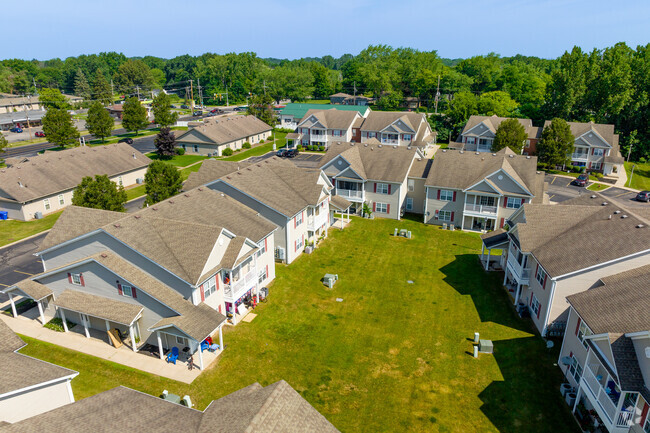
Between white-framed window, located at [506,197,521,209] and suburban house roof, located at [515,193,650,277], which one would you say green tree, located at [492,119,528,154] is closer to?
white-framed window, located at [506,197,521,209]

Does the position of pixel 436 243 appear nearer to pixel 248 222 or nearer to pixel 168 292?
pixel 248 222

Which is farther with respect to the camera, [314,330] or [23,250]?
[23,250]

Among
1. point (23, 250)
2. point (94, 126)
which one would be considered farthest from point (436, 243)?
point (94, 126)

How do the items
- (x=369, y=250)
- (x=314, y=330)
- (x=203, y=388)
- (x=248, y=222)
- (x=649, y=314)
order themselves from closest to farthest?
(x=649, y=314) → (x=203, y=388) → (x=314, y=330) → (x=248, y=222) → (x=369, y=250)

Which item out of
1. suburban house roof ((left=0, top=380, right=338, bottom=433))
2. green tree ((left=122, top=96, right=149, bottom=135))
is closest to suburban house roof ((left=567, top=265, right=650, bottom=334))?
suburban house roof ((left=0, top=380, right=338, bottom=433))

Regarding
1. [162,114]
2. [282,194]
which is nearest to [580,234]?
[282,194]

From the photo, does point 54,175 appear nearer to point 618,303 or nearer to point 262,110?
point 262,110

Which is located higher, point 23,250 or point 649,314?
point 649,314
